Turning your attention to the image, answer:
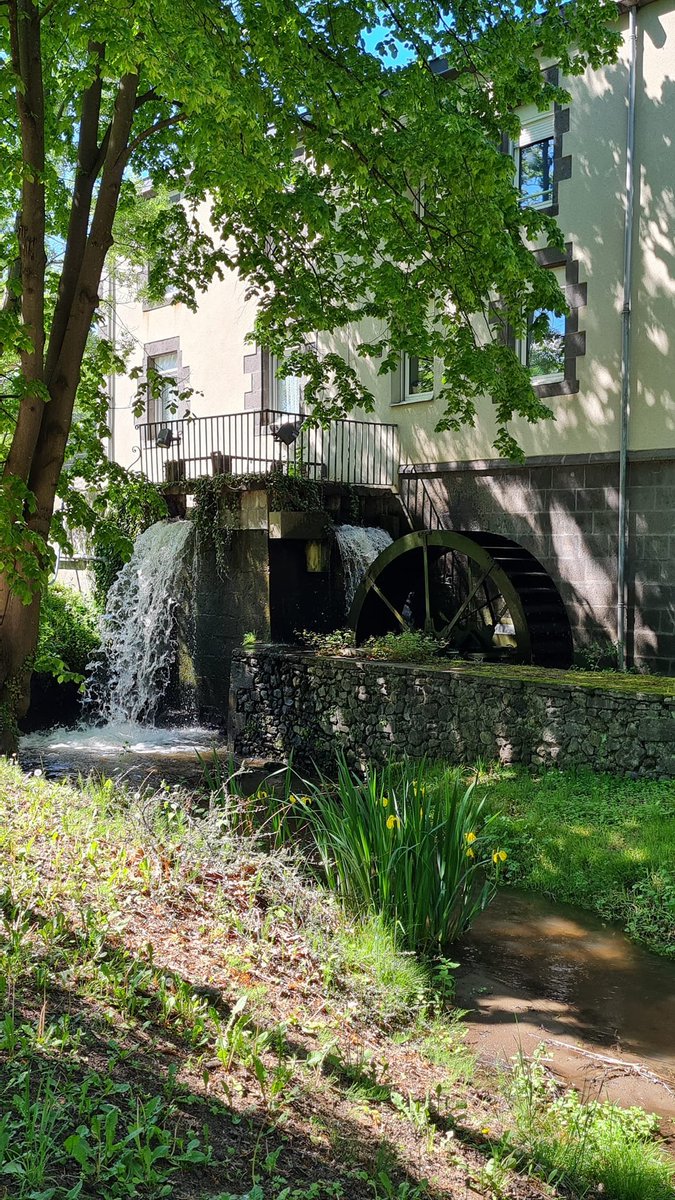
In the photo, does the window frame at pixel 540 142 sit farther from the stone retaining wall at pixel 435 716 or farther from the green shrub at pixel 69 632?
the green shrub at pixel 69 632

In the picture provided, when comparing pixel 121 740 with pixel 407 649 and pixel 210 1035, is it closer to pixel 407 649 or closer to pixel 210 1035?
pixel 407 649

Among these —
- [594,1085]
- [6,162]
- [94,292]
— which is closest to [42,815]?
[594,1085]

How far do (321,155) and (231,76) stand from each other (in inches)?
60.8

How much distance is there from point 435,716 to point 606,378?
4656 mm

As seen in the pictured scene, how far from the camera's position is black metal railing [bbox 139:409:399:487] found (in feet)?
50.5

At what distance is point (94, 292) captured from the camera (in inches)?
322

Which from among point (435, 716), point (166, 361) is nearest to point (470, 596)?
point (435, 716)

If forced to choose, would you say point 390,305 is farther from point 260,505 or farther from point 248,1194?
point 248,1194

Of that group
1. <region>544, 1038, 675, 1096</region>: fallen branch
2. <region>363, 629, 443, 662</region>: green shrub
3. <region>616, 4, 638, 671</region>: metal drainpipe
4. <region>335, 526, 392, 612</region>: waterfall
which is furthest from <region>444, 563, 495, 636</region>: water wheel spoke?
<region>544, 1038, 675, 1096</region>: fallen branch

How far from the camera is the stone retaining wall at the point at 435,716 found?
9.20m

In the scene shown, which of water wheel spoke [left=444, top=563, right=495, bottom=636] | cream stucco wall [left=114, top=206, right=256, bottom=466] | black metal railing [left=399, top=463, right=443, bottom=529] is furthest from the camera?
cream stucco wall [left=114, top=206, right=256, bottom=466]

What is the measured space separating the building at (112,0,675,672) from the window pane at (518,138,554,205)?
18 mm

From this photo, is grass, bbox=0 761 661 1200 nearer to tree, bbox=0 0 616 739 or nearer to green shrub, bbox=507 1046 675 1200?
green shrub, bbox=507 1046 675 1200

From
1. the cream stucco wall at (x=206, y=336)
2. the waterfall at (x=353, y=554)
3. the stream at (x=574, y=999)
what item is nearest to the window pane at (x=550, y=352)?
the waterfall at (x=353, y=554)
